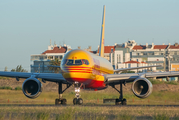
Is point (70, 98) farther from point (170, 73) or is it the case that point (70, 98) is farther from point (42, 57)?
point (42, 57)

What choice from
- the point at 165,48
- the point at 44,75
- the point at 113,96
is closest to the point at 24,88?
the point at 44,75

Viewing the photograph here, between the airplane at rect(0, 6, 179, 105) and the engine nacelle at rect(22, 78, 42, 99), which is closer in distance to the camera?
the airplane at rect(0, 6, 179, 105)

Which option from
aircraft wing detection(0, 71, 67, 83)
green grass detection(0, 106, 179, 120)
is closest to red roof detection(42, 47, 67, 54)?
aircraft wing detection(0, 71, 67, 83)

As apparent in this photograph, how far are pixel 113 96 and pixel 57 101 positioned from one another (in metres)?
17.2

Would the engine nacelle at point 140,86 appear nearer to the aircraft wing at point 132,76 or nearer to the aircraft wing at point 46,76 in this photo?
the aircraft wing at point 132,76

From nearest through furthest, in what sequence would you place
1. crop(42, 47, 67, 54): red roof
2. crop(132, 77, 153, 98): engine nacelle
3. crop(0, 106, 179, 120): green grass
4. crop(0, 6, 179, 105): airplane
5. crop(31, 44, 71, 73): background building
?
crop(0, 106, 179, 120): green grass
crop(0, 6, 179, 105): airplane
crop(132, 77, 153, 98): engine nacelle
crop(31, 44, 71, 73): background building
crop(42, 47, 67, 54): red roof

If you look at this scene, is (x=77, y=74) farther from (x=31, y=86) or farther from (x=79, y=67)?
(x=31, y=86)

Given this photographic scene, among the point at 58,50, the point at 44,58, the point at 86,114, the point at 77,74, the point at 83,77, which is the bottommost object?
the point at 86,114

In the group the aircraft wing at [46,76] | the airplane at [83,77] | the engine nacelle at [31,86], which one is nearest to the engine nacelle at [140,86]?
the airplane at [83,77]

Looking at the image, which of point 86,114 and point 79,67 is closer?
point 86,114

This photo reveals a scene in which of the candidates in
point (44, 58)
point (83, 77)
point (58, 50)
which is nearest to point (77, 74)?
point (83, 77)

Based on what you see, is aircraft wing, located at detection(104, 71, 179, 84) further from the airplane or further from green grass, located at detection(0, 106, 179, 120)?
green grass, located at detection(0, 106, 179, 120)

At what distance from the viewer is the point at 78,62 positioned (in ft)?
90.5

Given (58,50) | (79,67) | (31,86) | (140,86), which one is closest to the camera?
(79,67)
